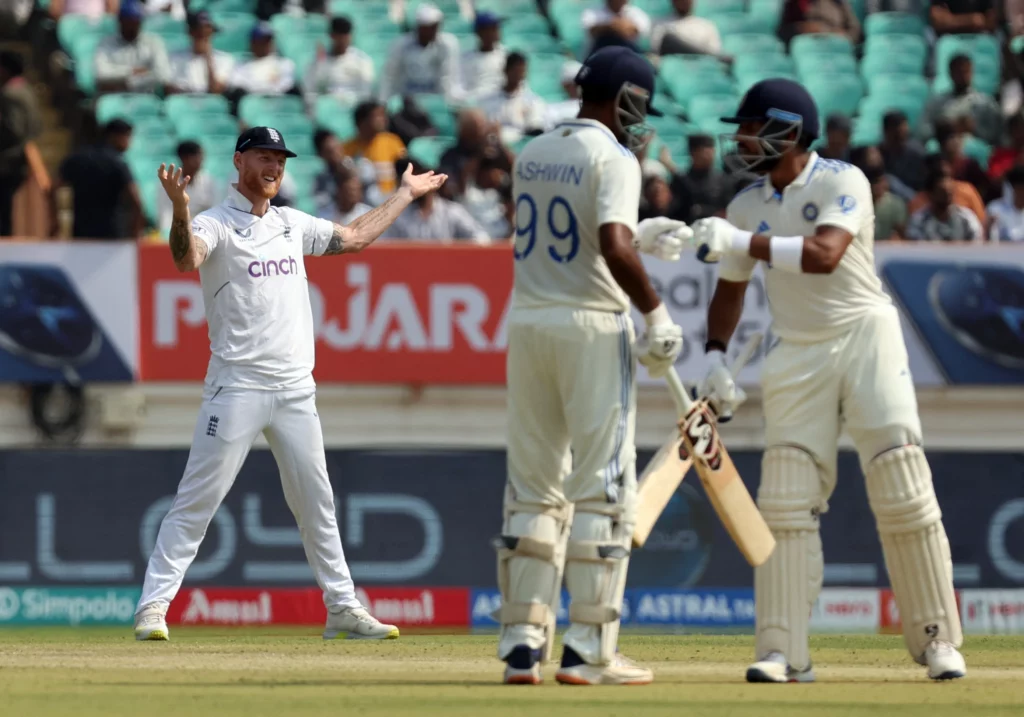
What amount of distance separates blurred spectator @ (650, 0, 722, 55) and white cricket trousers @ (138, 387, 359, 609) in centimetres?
988

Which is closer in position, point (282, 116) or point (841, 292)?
point (841, 292)

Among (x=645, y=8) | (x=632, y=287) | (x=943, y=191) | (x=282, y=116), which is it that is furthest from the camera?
(x=645, y=8)

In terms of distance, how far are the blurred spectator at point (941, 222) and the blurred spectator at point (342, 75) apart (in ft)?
16.2

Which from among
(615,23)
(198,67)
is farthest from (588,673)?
(615,23)

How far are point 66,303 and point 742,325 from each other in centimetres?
454

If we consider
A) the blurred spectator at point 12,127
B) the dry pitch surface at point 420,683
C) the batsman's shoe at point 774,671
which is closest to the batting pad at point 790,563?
the batsman's shoe at point 774,671

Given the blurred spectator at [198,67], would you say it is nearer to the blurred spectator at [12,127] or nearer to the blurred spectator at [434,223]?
the blurred spectator at [12,127]

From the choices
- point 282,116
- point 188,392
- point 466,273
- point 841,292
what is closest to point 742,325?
point 466,273

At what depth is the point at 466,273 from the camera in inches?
533

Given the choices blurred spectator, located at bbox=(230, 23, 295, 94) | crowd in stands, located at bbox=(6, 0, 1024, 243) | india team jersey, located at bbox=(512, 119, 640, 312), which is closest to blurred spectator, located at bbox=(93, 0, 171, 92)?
crowd in stands, located at bbox=(6, 0, 1024, 243)

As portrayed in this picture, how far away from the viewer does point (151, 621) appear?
830 cm

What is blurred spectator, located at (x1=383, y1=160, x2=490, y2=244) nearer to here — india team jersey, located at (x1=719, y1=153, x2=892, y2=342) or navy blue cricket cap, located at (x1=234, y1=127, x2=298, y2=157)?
navy blue cricket cap, located at (x1=234, y1=127, x2=298, y2=157)

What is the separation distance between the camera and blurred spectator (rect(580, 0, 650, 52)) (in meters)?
16.8

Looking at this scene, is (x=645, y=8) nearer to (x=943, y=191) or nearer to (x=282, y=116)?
(x=282, y=116)
